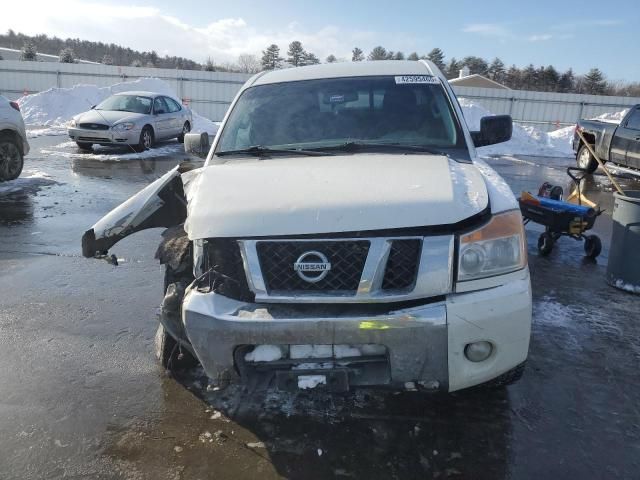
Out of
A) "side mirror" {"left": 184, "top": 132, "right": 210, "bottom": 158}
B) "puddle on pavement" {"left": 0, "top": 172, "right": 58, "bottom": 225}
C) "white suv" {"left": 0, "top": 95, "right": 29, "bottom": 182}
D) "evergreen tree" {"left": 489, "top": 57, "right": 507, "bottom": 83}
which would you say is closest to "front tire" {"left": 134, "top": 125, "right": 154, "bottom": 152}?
"puddle on pavement" {"left": 0, "top": 172, "right": 58, "bottom": 225}

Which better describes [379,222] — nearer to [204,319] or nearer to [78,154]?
[204,319]

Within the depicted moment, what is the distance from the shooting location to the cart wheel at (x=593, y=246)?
590 centimetres

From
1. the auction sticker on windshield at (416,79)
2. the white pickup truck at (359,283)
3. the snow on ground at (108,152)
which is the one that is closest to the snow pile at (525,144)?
the snow on ground at (108,152)

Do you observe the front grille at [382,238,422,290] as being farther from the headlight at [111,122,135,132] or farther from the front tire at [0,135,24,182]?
the headlight at [111,122,135,132]

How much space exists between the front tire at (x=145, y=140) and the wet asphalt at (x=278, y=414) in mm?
10104

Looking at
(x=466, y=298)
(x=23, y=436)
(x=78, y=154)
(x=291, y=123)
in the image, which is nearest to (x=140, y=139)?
(x=78, y=154)

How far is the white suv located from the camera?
891 centimetres

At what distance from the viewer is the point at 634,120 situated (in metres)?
11.9

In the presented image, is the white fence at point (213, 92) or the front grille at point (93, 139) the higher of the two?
the white fence at point (213, 92)

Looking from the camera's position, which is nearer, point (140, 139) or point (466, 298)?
point (466, 298)

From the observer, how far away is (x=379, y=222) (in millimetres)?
2383

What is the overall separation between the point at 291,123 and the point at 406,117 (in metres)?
0.84

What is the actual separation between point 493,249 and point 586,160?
42.8 ft

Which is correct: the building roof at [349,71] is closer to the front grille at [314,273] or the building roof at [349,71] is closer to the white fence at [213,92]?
the front grille at [314,273]
